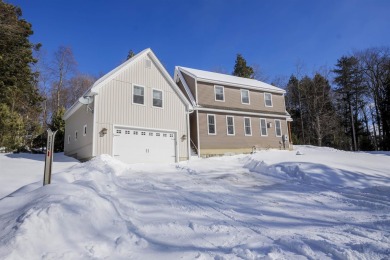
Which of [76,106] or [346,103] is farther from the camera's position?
[346,103]

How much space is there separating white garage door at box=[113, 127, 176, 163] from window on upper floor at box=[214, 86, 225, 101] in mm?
5815

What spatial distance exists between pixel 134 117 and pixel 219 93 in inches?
315

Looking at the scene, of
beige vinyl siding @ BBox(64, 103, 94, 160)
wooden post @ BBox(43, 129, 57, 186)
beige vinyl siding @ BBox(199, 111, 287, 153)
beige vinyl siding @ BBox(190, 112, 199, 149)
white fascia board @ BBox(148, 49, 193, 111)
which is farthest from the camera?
beige vinyl siding @ BBox(199, 111, 287, 153)

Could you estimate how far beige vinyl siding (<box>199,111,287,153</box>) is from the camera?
58.0 ft

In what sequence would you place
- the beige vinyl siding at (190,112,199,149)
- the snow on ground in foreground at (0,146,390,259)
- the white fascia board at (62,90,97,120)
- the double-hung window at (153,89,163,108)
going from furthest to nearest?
1. the beige vinyl siding at (190,112,199,149)
2. the double-hung window at (153,89,163,108)
3. the white fascia board at (62,90,97,120)
4. the snow on ground in foreground at (0,146,390,259)

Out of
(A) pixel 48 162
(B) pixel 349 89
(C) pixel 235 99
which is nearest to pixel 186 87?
(C) pixel 235 99

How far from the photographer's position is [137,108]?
547 inches

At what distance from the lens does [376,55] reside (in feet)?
101

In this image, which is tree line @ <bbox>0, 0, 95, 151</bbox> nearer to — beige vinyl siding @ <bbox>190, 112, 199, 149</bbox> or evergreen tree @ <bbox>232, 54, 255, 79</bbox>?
beige vinyl siding @ <bbox>190, 112, 199, 149</bbox>

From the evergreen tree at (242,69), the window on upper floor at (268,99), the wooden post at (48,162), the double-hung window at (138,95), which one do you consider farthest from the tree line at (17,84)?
the evergreen tree at (242,69)

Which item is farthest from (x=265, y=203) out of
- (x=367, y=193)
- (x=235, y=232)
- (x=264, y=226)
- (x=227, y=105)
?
(x=227, y=105)

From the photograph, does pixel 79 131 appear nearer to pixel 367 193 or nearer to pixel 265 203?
pixel 265 203

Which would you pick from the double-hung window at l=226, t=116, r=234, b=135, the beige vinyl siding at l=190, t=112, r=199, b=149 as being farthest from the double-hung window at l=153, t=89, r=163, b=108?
the double-hung window at l=226, t=116, r=234, b=135

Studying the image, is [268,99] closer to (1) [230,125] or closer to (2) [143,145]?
(1) [230,125]
